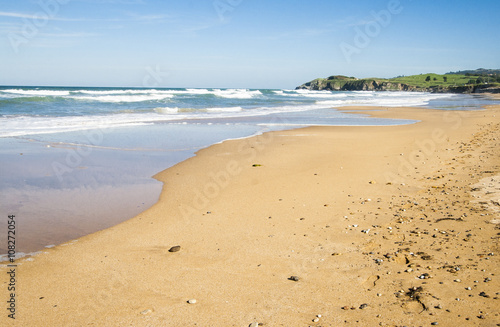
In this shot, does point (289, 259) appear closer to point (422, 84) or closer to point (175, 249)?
point (175, 249)

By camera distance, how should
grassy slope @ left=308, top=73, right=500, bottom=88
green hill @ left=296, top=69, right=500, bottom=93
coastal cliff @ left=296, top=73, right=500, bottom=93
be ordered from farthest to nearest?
grassy slope @ left=308, top=73, right=500, bottom=88 → green hill @ left=296, top=69, right=500, bottom=93 → coastal cliff @ left=296, top=73, right=500, bottom=93

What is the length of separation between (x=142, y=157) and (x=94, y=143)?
10.8 ft

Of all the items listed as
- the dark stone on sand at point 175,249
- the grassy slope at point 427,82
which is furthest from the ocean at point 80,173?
the grassy slope at point 427,82

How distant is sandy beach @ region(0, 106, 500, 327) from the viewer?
341 centimetres

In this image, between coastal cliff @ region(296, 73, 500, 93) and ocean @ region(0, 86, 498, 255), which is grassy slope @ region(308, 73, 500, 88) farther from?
ocean @ region(0, 86, 498, 255)

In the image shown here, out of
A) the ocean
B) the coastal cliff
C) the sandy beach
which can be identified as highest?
the coastal cliff

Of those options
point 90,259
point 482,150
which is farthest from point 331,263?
point 482,150

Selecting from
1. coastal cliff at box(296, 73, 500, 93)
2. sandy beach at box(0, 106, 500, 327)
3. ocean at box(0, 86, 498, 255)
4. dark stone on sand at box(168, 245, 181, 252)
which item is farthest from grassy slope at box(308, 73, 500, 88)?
dark stone on sand at box(168, 245, 181, 252)

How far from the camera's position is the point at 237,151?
11422 millimetres

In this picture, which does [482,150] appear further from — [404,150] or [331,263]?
[331,263]

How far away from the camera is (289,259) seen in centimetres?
445

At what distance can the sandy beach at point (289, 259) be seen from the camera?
11.2 feet

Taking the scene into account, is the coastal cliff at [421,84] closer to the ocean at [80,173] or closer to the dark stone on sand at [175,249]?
the ocean at [80,173]

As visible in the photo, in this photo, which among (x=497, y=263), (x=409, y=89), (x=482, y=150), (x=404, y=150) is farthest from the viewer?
(x=409, y=89)
